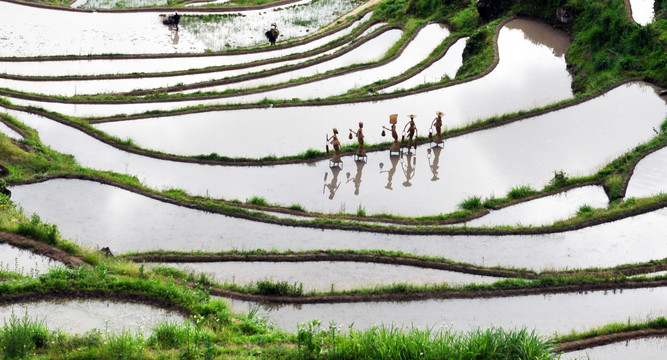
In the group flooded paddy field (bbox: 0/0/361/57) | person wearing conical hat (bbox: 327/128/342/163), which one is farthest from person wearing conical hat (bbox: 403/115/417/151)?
flooded paddy field (bbox: 0/0/361/57)

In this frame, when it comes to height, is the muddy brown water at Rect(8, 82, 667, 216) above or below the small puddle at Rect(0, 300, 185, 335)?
above

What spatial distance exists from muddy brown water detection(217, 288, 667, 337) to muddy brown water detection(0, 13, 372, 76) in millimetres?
15707

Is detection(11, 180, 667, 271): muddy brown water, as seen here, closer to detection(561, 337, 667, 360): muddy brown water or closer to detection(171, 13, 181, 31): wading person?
detection(561, 337, 667, 360): muddy brown water

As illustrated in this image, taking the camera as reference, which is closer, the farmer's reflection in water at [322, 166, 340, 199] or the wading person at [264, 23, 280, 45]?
the farmer's reflection in water at [322, 166, 340, 199]

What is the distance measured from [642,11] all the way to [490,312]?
1670 cm

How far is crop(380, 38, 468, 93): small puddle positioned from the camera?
80.2ft

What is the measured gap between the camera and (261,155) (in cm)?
1920

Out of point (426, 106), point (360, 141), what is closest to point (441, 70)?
point (426, 106)

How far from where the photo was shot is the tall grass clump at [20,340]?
10297mm

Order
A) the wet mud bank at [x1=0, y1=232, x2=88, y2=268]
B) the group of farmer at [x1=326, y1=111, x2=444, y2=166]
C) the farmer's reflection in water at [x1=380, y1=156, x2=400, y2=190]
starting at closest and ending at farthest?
the wet mud bank at [x1=0, y1=232, x2=88, y2=268] → the farmer's reflection in water at [x1=380, y1=156, x2=400, y2=190] → the group of farmer at [x1=326, y1=111, x2=444, y2=166]

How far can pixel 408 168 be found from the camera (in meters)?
18.9

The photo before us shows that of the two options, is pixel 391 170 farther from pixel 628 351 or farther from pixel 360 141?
pixel 628 351

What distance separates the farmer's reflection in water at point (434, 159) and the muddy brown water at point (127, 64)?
10.5m

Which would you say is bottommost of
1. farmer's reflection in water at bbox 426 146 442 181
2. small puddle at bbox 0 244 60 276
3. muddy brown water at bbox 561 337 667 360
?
muddy brown water at bbox 561 337 667 360
